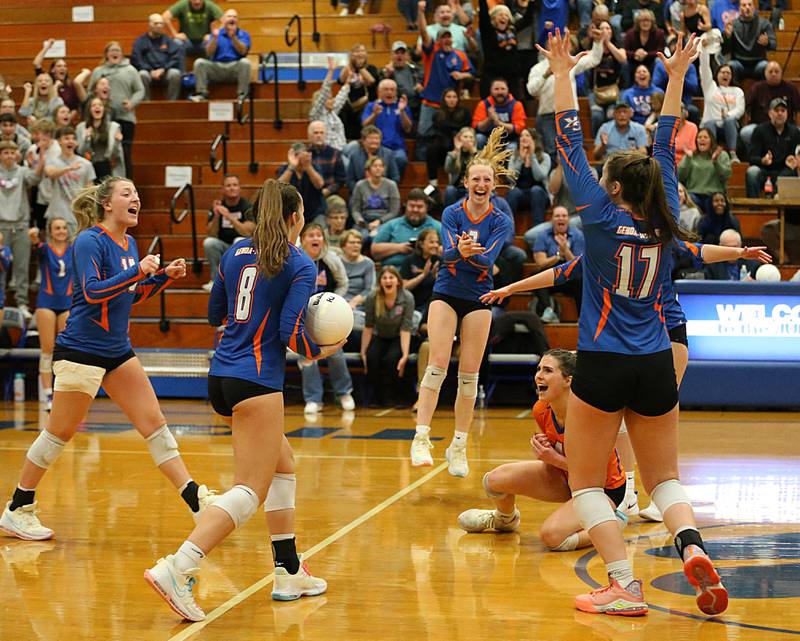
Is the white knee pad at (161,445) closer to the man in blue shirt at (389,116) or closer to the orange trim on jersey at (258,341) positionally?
the orange trim on jersey at (258,341)

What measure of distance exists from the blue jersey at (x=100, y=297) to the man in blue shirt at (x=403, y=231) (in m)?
6.74

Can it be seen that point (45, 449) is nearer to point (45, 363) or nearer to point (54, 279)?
point (54, 279)

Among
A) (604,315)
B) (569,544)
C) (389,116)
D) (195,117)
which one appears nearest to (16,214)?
(195,117)

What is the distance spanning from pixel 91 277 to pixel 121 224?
0.39 metres

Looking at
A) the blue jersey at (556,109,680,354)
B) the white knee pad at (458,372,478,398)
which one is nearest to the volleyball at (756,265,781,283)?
the white knee pad at (458,372,478,398)

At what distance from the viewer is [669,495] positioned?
471 centimetres

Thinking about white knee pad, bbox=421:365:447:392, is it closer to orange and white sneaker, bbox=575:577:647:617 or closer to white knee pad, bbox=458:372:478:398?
white knee pad, bbox=458:372:478:398

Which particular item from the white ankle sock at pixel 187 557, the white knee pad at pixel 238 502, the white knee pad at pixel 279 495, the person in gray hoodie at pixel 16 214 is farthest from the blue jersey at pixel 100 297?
the person in gray hoodie at pixel 16 214

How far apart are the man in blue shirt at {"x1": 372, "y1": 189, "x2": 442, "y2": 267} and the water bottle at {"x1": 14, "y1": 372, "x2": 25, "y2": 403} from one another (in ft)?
13.9

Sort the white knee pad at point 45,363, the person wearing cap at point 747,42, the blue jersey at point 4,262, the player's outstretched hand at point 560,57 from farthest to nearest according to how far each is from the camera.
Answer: the person wearing cap at point 747,42 → the blue jersey at point 4,262 → the white knee pad at point 45,363 → the player's outstretched hand at point 560,57

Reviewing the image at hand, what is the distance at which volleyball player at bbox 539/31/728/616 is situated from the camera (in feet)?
15.0

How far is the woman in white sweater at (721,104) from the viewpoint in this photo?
14.6 m

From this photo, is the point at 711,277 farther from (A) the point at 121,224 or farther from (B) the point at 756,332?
(A) the point at 121,224

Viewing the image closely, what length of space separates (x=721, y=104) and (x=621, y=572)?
11138mm
